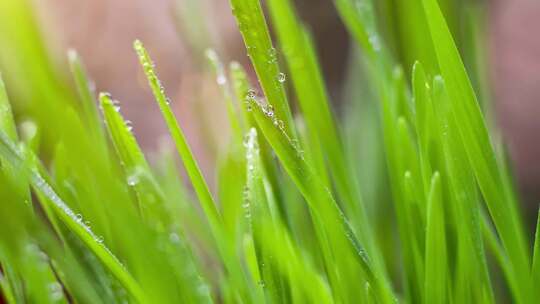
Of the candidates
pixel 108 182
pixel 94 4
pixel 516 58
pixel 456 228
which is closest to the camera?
pixel 108 182

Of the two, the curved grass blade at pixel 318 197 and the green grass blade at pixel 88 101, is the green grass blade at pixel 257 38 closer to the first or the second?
the curved grass blade at pixel 318 197

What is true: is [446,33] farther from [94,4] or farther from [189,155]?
[94,4]

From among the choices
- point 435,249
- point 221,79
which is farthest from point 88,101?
point 435,249

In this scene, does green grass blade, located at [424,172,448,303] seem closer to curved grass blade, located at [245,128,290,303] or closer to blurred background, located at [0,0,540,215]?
curved grass blade, located at [245,128,290,303]

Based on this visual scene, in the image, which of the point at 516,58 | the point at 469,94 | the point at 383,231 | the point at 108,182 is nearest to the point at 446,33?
the point at 469,94

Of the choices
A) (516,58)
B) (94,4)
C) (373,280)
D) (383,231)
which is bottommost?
(373,280)

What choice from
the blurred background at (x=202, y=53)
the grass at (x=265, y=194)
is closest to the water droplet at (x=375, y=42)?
the grass at (x=265, y=194)

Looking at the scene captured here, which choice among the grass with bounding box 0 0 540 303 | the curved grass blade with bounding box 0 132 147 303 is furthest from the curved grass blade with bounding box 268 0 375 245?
the curved grass blade with bounding box 0 132 147 303
